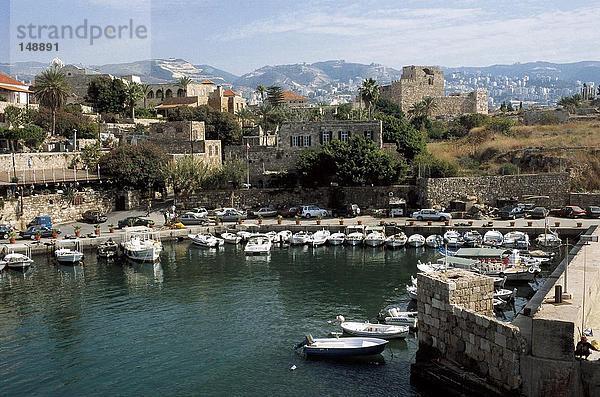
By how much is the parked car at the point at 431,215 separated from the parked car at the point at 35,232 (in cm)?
2597

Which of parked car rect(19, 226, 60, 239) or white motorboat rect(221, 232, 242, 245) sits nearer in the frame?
parked car rect(19, 226, 60, 239)

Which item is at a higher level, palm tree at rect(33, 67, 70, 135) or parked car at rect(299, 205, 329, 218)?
palm tree at rect(33, 67, 70, 135)

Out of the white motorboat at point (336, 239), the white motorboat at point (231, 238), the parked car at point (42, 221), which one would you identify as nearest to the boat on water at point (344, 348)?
the white motorboat at point (336, 239)

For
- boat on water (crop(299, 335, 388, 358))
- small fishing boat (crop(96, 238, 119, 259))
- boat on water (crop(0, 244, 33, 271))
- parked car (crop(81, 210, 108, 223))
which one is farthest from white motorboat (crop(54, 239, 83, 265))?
boat on water (crop(299, 335, 388, 358))

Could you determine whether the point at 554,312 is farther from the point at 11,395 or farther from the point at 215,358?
the point at 11,395

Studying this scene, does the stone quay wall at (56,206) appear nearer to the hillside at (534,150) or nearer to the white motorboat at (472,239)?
the white motorboat at (472,239)

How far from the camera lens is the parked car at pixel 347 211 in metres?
53.3

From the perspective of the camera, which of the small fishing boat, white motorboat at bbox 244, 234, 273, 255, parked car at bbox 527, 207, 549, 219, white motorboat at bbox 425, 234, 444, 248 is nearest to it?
the small fishing boat

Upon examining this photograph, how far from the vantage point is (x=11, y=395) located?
855 inches

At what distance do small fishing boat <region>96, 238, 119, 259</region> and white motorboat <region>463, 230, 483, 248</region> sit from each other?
2237 centimetres

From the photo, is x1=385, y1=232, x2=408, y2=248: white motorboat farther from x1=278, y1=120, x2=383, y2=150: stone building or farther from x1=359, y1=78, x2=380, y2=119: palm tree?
x1=359, y1=78, x2=380, y2=119: palm tree

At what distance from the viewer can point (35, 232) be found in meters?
46.3

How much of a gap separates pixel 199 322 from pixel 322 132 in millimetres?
34618

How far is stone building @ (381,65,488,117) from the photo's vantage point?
9906cm
